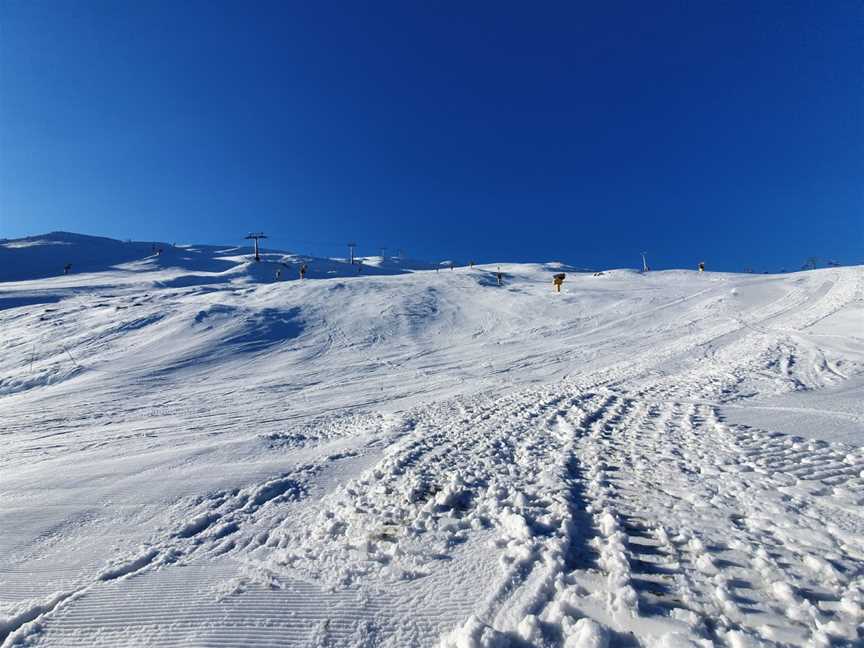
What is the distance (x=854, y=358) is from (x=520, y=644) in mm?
11372

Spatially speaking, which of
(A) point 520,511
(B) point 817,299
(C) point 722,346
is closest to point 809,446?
(A) point 520,511

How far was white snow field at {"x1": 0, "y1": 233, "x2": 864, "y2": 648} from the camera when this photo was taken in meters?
2.42

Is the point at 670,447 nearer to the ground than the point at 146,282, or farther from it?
nearer to the ground

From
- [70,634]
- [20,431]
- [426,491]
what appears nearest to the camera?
[70,634]

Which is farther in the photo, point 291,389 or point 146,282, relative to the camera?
point 146,282

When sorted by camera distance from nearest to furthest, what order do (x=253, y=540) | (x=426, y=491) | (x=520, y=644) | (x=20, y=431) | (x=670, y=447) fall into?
1. (x=520, y=644)
2. (x=253, y=540)
3. (x=426, y=491)
4. (x=670, y=447)
5. (x=20, y=431)

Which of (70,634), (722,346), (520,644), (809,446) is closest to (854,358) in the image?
(722,346)

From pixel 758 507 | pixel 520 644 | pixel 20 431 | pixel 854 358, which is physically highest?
pixel 854 358

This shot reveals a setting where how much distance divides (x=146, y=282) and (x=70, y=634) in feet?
112

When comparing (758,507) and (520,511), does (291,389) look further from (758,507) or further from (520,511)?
(758,507)

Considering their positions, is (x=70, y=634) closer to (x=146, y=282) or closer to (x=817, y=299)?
(x=817, y=299)

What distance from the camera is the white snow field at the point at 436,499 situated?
2423 mm

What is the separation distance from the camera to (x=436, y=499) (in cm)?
380

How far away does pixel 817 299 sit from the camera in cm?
1814
